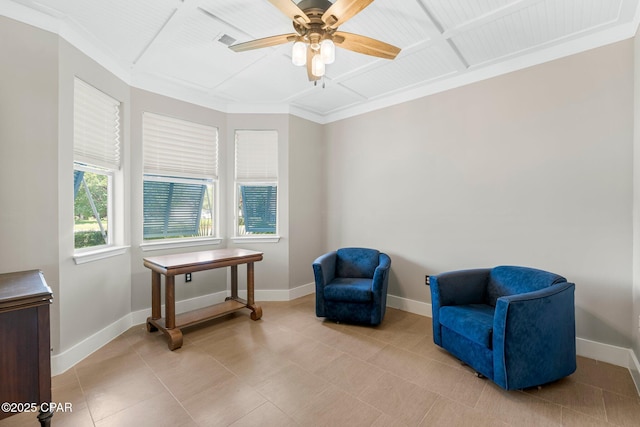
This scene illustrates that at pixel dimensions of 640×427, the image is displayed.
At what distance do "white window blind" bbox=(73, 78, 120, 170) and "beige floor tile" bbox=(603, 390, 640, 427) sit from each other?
431 cm

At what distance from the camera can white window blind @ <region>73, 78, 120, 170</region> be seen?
2.47m

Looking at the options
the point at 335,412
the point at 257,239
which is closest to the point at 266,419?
the point at 335,412

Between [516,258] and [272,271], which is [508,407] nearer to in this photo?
[516,258]

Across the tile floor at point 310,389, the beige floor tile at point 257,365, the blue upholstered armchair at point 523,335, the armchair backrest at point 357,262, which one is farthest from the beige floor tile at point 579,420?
the armchair backrest at point 357,262

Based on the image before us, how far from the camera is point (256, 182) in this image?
13.3ft

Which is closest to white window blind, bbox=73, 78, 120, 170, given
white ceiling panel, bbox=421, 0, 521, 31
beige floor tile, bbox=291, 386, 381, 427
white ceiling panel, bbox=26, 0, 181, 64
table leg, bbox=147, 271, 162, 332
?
white ceiling panel, bbox=26, 0, 181, 64

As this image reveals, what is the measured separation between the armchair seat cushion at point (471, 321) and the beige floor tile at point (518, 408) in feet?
1.03

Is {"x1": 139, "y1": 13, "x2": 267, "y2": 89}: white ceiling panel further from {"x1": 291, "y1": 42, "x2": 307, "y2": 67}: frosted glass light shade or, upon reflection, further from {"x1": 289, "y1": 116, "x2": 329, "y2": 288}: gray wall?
{"x1": 289, "y1": 116, "x2": 329, "y2": 288}: gray wall

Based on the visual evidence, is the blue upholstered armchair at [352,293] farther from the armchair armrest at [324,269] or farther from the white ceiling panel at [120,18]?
the white ceiling panel at [120,18]

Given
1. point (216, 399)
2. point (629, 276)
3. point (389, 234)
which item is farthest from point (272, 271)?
point (629, 276)

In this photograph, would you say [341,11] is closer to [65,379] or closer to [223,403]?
[223,403]

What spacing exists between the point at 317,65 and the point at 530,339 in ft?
7.70

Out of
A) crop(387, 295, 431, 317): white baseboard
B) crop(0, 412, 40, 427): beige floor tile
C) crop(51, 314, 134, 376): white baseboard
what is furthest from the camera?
crop(387, 295, 431, 317): white baseboard

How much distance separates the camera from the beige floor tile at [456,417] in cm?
171
